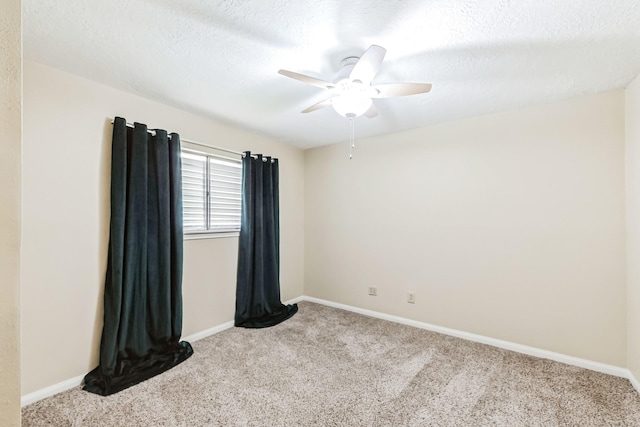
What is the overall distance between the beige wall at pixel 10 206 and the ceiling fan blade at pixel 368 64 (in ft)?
4.32

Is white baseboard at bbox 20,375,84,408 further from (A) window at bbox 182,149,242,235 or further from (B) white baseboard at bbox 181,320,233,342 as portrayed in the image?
(A) window at bbox 182,149,242,235

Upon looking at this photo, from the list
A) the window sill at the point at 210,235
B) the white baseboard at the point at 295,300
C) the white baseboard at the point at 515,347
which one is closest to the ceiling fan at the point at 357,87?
the window sill at the point at 210,235

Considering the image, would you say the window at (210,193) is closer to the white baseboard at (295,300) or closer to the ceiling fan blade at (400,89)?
the white baseboard at (295,300)

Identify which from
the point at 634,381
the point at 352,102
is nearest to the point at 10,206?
the point at 352,102

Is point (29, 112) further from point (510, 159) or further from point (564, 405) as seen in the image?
point (564, 405)

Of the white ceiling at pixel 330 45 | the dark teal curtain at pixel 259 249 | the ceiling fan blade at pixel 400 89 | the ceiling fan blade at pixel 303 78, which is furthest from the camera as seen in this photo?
the dark teal curtain at pixel 259 249

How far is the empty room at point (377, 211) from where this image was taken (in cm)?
165

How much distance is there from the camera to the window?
9.42ft

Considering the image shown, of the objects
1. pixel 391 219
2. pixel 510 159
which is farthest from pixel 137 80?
pixel 510 159

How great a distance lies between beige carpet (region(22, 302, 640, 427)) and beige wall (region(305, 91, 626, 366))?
0.40 metres

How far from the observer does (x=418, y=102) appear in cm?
252

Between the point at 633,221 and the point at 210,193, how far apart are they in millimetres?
3589

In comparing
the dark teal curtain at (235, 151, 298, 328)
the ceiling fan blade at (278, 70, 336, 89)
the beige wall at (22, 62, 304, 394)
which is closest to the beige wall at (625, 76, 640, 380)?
the ceiling fan blade at (278, 70, 336, 89)

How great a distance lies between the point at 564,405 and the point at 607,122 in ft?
6.97
